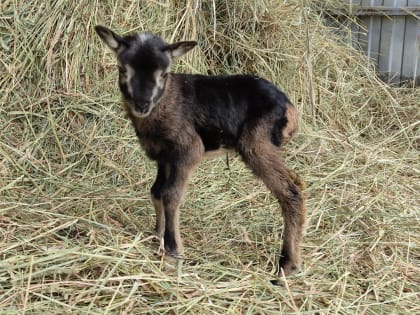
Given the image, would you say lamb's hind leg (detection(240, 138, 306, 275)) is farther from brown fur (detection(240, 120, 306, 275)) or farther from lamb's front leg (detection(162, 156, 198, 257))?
lamb's front leg (detection(162, 156, 198, 257))

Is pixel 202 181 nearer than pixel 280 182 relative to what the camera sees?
No

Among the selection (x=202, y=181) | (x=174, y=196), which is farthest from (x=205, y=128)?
(x=202, y=181)

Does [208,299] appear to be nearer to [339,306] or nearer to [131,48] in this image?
[339,306]

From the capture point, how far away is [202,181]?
5199 mm

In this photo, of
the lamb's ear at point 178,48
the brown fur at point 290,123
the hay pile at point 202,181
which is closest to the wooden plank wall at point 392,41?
the hay pile at point 202,181

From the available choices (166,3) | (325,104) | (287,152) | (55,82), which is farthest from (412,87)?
(55,82)

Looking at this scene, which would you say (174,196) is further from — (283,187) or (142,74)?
(142,74)

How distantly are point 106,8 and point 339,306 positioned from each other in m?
4.12

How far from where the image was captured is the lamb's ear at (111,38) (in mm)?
3658

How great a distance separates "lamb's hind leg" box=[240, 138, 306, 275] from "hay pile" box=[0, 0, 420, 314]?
0.21 meters

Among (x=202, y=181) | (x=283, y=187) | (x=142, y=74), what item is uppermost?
(x=142, y=74)

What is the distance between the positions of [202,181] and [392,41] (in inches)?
165

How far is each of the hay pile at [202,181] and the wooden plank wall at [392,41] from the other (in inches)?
16.8

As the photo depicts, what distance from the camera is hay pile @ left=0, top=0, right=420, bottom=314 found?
3.26 metres
